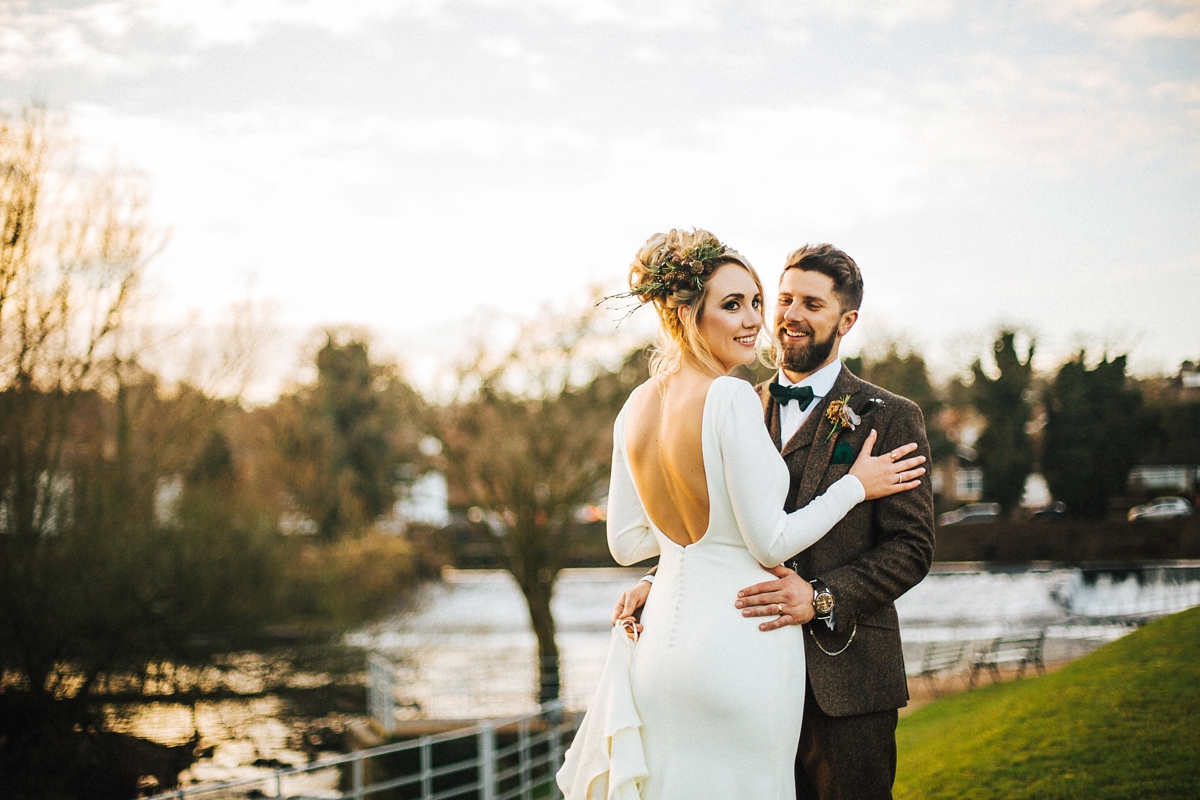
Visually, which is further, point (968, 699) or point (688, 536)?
point (968, 699)

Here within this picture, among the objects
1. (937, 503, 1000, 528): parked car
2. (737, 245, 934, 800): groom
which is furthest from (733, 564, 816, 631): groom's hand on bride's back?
(937, 503, 1000, 528): parked car

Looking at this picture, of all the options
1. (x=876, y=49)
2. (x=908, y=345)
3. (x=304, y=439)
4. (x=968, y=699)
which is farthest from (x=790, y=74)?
(x=304, y=439)

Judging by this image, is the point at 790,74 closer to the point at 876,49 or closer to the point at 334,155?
the point at 876,49

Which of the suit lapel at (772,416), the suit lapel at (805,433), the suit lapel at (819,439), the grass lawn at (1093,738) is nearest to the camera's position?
the suit lapel at (819,439)

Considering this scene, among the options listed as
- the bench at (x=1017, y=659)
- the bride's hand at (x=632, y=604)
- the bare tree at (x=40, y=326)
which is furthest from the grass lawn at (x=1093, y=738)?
the bare tree at (x=40, y=326)

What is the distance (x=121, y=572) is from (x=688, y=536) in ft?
41.6

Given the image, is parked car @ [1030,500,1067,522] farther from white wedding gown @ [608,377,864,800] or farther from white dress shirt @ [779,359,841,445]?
white wedding gown @ [608,377,864,800]

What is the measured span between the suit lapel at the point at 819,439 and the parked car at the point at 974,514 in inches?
475

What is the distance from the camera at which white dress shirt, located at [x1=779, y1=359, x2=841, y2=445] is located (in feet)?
9.98

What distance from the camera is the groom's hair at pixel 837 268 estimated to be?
9.87ft

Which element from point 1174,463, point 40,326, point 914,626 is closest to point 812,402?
point 1174,463

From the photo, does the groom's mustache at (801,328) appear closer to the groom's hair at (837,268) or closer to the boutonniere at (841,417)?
the groom's hair at (837,268)

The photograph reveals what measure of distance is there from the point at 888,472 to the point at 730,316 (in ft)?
2.14

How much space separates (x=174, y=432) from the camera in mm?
15672
